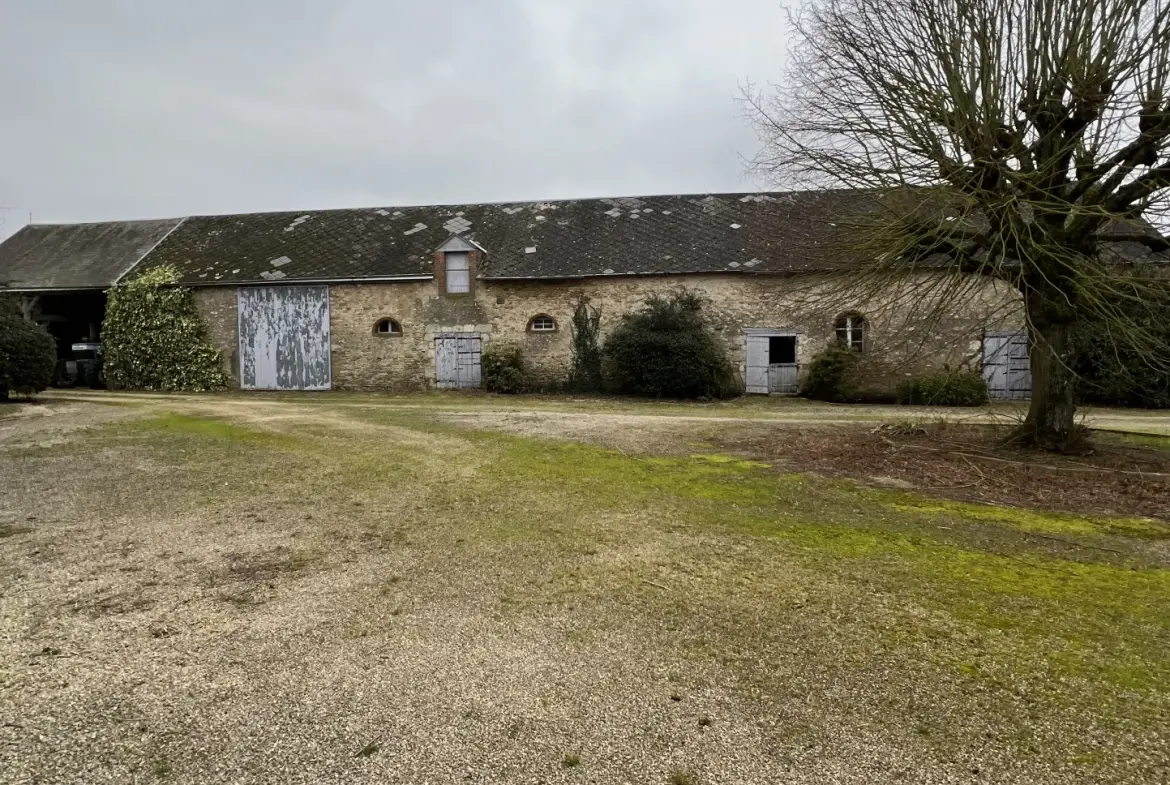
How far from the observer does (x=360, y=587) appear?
13.7ft

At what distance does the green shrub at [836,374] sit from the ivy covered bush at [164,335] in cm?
1739

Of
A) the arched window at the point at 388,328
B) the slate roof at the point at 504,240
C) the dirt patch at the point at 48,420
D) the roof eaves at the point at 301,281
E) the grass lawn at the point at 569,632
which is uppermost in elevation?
the slate roof at the point at 504,240

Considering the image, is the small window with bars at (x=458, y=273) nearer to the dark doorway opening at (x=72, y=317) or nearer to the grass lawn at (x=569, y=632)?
the dark doorway opening at (x=72, y=317)

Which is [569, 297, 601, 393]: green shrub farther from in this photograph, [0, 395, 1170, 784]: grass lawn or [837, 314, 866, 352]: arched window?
[0, 395, 1170, 784]: grass lawn

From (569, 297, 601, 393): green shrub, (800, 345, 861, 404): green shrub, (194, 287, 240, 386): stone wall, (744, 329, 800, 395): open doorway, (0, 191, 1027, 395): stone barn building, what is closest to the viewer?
(800, 345, 861, 404): green shrub

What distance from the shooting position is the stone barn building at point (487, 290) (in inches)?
720

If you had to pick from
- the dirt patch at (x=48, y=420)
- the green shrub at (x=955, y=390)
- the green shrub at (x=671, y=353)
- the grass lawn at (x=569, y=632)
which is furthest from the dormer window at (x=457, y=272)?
the grass lawn at (x=569, y=632)

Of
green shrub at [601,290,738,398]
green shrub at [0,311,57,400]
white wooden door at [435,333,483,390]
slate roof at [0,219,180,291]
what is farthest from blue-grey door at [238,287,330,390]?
green shrub at [601,290,738,398]

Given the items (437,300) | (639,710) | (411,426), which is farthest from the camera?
(437,300)

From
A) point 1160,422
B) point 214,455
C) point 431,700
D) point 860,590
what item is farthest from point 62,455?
point 1160,422

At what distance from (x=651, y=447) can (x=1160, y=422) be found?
10.9 meters

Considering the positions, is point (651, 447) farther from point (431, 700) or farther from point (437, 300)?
point (437, 300)

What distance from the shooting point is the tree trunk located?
8711mm

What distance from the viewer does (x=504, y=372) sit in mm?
18859
